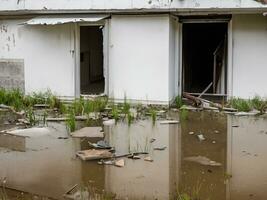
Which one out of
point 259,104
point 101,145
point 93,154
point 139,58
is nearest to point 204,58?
point 139,58

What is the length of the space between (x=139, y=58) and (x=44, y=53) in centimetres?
296

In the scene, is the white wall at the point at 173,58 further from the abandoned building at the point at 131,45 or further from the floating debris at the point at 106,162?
the floating debris at the point at 106,162

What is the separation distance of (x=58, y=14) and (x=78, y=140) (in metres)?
5.58

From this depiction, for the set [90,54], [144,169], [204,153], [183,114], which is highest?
[90,54]

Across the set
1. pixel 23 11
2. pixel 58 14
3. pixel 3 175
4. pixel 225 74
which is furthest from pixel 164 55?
pixel 3 175

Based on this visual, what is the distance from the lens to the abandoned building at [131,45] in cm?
1247

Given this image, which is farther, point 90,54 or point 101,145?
point 90,54

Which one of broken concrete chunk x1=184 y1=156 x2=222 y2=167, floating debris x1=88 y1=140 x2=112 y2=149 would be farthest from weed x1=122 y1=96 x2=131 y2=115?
broken concrete chunk x1=184 y1=156 x2=222 y2=167

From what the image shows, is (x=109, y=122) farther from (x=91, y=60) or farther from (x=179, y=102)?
(x=91, y=60)

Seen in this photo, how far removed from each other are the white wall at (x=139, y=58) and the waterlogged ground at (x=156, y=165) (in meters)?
2.70

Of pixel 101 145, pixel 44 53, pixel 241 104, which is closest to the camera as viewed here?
pixel 101 145

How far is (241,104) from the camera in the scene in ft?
39.2

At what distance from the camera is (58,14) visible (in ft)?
43.4

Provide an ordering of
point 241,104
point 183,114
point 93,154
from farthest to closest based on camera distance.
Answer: point 241,104 < point 183,114 < point 93,154
